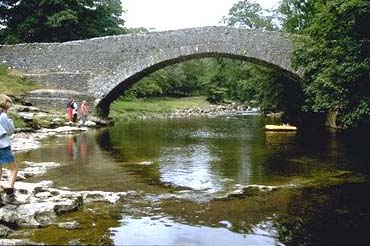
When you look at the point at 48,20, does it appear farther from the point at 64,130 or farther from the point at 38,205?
the point at 38,205

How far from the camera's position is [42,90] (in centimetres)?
2612

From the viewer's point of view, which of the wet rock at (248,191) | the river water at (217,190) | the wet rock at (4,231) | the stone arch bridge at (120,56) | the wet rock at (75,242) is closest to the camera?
the wet rock at (75,242)

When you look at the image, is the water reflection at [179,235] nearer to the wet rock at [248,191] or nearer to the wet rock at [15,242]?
the wet rock at [15,242]

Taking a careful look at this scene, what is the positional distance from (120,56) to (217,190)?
59.2ft

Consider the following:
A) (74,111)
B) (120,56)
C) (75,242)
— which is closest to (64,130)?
(74,111)

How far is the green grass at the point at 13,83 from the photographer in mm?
25188

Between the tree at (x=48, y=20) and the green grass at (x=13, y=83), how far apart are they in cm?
634

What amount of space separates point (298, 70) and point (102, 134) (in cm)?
944

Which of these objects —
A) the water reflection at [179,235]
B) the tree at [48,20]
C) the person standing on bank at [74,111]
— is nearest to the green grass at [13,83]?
the person standing on bank at [74,111]

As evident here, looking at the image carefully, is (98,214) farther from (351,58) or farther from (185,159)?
(351,58)

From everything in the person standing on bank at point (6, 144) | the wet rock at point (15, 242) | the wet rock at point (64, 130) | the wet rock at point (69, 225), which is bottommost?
the wet rock at point (69, 225)

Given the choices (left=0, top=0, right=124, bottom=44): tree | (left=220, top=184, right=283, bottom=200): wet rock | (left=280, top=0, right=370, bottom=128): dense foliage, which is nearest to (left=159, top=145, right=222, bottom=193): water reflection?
(left=220, top=184, right=283, bottom=200): wet rock

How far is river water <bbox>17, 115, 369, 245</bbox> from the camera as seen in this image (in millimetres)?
6441

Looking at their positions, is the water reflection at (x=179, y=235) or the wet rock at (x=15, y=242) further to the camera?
the water reflection at (x=179, y=235)
